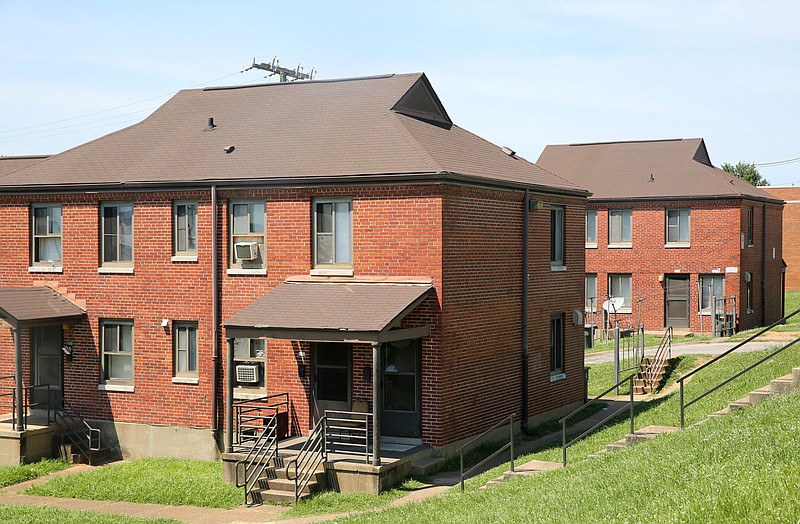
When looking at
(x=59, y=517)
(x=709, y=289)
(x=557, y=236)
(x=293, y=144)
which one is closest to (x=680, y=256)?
(x=709, y=289)

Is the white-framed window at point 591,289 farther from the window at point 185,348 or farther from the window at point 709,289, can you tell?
the window at point 185,348

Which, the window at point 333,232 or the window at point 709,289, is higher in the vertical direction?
the window at point 333,232

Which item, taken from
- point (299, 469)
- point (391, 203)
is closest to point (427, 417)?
point (299, 469)

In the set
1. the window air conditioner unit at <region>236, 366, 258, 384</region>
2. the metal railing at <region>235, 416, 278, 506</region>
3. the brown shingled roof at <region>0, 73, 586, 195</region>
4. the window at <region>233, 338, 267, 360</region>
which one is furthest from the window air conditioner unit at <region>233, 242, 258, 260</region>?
the metal railing at <region>235, 416, 278, 506</region>

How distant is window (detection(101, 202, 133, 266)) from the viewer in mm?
23625

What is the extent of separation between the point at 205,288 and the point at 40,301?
4.36 metres

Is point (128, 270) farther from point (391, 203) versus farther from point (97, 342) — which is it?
point (391, 203)

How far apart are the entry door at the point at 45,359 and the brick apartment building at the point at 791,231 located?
169 feet

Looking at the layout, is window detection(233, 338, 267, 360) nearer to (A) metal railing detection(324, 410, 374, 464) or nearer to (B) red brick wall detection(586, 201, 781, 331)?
(A) metal railing detection(324, 410, 374, 464)

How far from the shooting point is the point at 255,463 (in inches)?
767

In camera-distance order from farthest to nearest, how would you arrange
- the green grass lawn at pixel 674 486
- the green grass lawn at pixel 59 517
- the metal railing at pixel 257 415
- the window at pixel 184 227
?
the window at pixel 184 227 < the metal railing at pixel 257 415 < the green grass lawn at pixel 59 517 < the green grass lawn at pixel 674 486

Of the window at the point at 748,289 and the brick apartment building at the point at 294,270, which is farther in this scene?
the window at the point at 748,289

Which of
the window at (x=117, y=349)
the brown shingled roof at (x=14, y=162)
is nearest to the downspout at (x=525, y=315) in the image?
the window at (x=117, y=349)

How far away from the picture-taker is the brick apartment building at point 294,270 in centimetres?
2047
